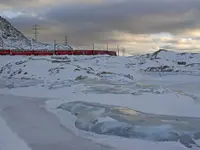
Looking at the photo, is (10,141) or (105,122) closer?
(10,141)

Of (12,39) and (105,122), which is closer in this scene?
(105,122)

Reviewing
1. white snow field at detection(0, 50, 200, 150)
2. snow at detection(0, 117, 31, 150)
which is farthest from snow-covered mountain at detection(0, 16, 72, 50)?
snow at detection(0, 117, 31, 150)

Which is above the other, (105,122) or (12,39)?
(12,39)

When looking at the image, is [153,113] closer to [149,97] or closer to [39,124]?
[149,97]

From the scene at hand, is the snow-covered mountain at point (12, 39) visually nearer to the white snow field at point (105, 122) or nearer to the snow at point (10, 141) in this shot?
the white snow field at point (105, 122)

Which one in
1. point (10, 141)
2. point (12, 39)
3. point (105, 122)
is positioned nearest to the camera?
point (10, 141)

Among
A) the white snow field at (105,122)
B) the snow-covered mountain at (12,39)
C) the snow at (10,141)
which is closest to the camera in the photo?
the snow at (10,141)

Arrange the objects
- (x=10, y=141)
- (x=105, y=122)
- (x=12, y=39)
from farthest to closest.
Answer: (x=12, y=39) < (x=105, y=122) < (x=10, y=141)

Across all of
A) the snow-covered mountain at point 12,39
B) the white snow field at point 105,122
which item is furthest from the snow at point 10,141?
the snow-covered mountain at point 12,39

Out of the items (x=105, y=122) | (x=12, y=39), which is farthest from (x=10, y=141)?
(x=12, y=39)

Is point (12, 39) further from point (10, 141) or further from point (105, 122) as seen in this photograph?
point (10, 141)

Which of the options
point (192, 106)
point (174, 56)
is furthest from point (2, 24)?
point (192, 106)

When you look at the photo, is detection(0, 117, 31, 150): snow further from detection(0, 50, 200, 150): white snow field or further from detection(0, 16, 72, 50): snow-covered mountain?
detection(0, 16, 72, 50): snow-covered mountain

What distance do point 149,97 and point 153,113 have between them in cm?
278
